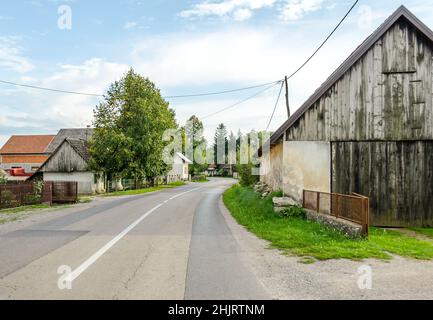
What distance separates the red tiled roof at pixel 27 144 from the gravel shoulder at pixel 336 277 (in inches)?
2925

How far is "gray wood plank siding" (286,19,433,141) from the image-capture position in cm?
1383

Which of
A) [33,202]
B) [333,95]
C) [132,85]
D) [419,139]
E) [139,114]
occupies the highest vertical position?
[132,85]

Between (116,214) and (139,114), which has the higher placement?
(139,114)

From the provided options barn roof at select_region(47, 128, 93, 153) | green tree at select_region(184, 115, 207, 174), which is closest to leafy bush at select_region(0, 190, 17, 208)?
barn roof at select_region(47, 128, 93, 153)

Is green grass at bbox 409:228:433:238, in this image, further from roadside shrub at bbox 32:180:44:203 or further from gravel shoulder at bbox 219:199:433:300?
roadside shrub at bbox 32:180:44:203

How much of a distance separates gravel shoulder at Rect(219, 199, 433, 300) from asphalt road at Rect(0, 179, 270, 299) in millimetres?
384

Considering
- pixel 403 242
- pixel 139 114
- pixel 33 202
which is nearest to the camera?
pixel 403 242

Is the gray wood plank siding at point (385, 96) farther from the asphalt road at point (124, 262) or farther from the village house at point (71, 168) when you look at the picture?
the village house at point (71, 168)

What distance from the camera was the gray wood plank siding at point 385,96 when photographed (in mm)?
13828
